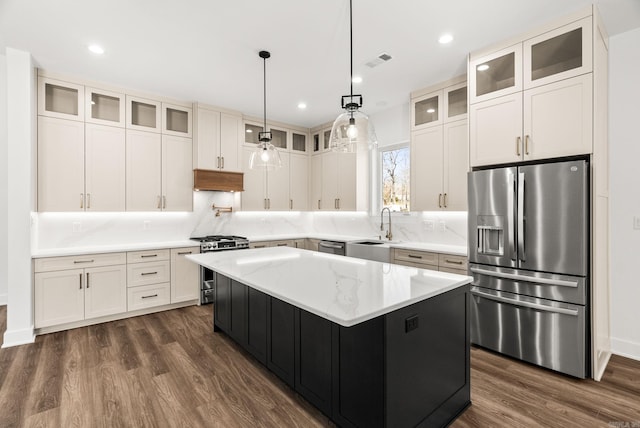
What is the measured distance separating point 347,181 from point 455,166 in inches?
76.6

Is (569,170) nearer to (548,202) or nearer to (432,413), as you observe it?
(548,202)

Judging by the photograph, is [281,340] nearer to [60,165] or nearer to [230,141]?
[60,165]

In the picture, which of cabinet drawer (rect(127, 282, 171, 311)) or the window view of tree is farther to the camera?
the window view of tree

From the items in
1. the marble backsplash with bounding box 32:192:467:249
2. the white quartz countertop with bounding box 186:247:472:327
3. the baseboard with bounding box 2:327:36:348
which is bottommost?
the baseboard with bounding box 2:327:36:348

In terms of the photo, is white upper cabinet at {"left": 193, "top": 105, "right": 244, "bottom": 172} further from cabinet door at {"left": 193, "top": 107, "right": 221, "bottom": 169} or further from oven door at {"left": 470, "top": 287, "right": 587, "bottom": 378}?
oven door at {"left": 470, "top": 287, "right": 587, "bottom": 378}

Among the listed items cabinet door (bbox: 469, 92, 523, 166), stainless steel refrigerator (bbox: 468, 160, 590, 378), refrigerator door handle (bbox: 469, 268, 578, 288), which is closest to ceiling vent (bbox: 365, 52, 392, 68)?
cabinet door (bbox: 469, 92, 523, 166)

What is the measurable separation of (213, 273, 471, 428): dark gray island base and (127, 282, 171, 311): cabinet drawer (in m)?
2.37

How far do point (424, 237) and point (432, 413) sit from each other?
285 centimetres

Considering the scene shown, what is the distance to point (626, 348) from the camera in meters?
2.91

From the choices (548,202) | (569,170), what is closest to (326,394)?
(548,202)

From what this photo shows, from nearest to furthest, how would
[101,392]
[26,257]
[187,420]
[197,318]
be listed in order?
[187,420] → [101,392] → [26,257] → [197,318]

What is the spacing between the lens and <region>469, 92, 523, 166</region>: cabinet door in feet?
9.51

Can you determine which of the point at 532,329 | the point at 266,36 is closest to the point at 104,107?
the point at 266,36

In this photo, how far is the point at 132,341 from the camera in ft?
10.9
